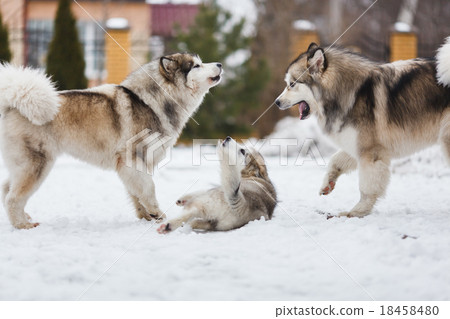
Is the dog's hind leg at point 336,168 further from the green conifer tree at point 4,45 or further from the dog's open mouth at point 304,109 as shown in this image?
the green conifer tree at point 4,45

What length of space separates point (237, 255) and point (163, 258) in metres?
0.54

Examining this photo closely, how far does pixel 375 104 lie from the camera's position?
4645 mm

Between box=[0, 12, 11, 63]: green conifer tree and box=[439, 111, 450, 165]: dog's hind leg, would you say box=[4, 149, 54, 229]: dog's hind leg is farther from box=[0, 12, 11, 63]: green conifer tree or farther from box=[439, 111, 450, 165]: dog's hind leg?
box=[0, 12, 11, 63]: green conifer tree

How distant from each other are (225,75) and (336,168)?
33.7ft

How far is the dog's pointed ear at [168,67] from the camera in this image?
503cm

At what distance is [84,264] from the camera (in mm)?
3371

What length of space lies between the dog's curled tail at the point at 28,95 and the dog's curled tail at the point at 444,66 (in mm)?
3614

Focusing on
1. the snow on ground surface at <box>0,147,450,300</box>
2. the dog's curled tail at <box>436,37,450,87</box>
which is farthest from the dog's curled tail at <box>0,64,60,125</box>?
the dog's curled tail at <box>436,37,450,87</box>

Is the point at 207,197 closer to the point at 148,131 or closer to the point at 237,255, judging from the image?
the point at 237,255

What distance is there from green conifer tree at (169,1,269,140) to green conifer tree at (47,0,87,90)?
315 cm

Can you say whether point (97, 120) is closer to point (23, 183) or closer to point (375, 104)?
point (23, 183)

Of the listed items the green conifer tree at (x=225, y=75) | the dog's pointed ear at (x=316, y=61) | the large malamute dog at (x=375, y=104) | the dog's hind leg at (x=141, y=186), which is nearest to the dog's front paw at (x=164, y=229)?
the dog's hind leg at (x=141, y=186)

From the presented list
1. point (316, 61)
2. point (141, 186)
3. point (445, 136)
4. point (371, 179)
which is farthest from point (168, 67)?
point (445, 136)
